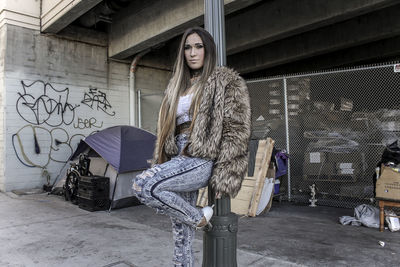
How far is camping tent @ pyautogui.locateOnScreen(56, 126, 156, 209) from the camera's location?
632 centimetres

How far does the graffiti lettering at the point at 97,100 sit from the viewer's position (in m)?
9.16

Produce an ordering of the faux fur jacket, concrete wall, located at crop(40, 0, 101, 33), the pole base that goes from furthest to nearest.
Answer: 1. concrete wall, located at crop(40, 0, 101, 33)
2. the pole base
3. the faux fur jacket

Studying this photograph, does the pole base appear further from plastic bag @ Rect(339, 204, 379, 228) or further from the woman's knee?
plastic bag @ Rect(339, 204, 379, 228)

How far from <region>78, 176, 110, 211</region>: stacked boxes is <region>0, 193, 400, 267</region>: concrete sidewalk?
0.76 feet

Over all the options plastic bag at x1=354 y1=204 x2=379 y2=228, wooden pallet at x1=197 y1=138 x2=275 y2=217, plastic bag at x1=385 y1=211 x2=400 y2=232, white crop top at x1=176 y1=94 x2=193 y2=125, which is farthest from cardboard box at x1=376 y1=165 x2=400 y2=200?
white crop top at x1=176 y1=94 x2=193 y2=125

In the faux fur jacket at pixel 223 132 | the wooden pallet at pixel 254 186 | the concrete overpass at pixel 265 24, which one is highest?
the concrete overpass at pixel 265 24

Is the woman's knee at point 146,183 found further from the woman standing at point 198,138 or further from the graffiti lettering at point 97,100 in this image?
the graffiti lettering at point 97,100

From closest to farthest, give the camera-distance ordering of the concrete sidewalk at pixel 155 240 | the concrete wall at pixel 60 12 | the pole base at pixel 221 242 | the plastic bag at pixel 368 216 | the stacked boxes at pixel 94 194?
the pole base at pixel 221 242, the concrete sidewalk at pixel 155 240, the plastic bag at pixel 368 216, the stacked boxes at pixel 94 194, the concrete wall at pixel 60 12

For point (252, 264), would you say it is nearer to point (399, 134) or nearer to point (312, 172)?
point (312, 172)

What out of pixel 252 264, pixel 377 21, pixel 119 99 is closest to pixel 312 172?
pixel 252 264

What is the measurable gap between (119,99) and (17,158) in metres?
3.37

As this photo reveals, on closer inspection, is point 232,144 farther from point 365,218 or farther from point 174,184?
point 365,218

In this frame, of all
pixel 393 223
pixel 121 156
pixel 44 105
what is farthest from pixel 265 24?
pixel 44 105

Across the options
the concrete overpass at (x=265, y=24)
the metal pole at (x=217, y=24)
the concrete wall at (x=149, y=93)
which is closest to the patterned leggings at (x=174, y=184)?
the metal pole at (x=217, y=24)
